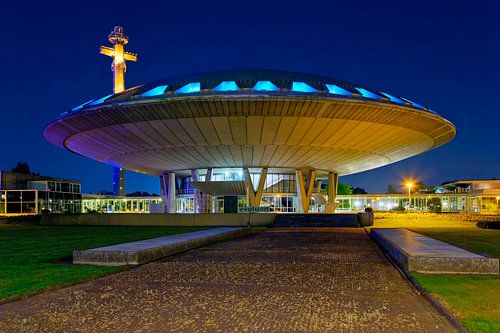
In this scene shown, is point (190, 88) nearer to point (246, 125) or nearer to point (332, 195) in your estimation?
point (246, 125)

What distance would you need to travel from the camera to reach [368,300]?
24.2 feet

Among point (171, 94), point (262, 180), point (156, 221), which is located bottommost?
point (156, 221)

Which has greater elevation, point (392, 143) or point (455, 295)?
point (392, 143)

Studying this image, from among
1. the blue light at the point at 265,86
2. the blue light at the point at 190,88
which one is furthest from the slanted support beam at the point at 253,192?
the blue light at the point at 190,88

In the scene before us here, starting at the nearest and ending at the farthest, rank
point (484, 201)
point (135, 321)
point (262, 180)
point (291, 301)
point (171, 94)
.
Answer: point (135, 321) < point (291, 301) < point (171, 94) < point (262, 180) < point (484, 201)

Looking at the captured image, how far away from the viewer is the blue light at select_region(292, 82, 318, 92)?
27.2 metres

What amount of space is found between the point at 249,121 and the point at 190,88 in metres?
3.90

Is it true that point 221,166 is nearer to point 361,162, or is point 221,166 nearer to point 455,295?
point 361,162

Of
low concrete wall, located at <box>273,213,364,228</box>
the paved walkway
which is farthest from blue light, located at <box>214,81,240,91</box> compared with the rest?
the paved walkway

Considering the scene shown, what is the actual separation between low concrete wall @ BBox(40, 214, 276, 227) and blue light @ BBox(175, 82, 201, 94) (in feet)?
28.9

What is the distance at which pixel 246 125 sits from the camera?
93.9 feet

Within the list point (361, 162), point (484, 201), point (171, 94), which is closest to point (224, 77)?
point (171, 94)

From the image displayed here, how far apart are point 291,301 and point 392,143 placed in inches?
1118

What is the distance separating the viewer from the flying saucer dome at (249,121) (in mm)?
26203
